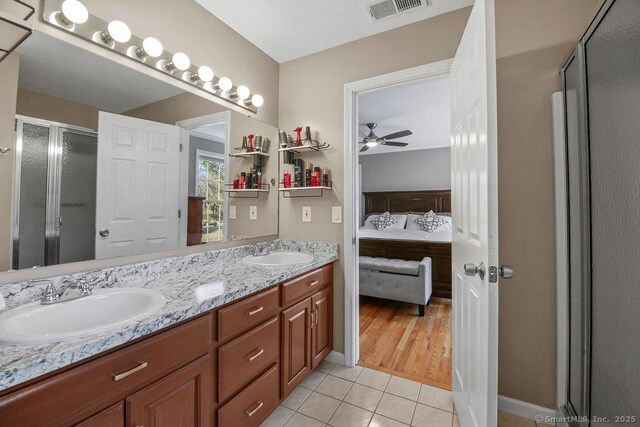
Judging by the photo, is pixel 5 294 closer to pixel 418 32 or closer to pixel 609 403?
pixel 609 403

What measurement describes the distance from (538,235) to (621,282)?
1.85 ft

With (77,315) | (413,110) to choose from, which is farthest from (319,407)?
(413,110)

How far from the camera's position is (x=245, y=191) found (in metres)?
2.17

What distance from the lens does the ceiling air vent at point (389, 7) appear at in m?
1.74

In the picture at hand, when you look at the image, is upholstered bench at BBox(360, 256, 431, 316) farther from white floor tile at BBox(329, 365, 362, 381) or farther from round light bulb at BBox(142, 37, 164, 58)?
round light bulb at BBox(142, 37, 164, 58)

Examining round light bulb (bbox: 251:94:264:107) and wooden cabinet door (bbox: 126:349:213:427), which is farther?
round light bulb (bbox: 251:94:264:107)

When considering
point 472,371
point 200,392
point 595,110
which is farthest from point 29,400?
point 595,110

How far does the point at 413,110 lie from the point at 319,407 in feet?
11.9

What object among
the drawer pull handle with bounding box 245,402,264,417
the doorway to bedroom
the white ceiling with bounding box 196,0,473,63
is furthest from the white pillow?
the drawer pull handle with bounding box 245,402,264,417

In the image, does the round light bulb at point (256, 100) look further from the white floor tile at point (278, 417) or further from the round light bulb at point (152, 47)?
the white floor tile at point (278, 417)

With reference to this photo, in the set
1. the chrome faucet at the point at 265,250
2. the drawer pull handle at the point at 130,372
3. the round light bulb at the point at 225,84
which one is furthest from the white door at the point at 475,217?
the round light bulb at the point at 225,84

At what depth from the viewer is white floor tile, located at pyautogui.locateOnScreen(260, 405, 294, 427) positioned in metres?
1.56

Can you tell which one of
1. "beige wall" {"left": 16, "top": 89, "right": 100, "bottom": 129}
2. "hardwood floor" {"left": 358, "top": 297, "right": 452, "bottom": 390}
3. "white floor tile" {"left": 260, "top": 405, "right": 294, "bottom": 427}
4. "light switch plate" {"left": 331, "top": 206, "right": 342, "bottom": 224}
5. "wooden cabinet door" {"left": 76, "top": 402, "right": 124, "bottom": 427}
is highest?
"beige wall" {"left": 16, "top": 89, "right": 100, "bottom": 129}

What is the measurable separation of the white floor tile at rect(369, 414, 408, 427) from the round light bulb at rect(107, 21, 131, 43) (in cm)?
240
